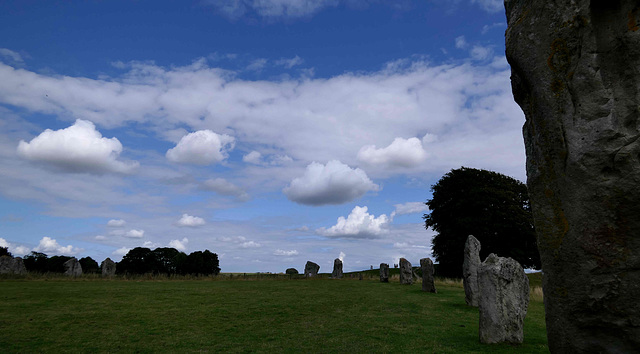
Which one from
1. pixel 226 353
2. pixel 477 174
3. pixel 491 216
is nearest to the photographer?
pixel 226 353

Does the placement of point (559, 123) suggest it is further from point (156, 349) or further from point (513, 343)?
point (156, 349)

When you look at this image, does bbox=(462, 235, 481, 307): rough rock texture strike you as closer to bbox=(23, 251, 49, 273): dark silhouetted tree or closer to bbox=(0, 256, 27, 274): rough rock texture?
bbox=(0, 256, 27, 274): rough rock texture

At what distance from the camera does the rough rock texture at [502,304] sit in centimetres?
811

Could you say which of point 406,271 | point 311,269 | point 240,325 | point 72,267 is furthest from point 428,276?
point 72,267

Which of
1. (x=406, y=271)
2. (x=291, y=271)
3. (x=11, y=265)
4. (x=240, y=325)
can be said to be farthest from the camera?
(x=291, y=271)

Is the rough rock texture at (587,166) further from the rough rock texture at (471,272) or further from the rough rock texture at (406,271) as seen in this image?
the rough rock texture at (406,271)

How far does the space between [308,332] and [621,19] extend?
8554 millimetres

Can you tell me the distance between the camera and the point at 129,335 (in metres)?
9.09

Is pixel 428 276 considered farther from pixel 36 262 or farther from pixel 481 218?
pixel 36 262

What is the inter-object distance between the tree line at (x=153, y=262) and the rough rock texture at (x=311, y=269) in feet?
33.8

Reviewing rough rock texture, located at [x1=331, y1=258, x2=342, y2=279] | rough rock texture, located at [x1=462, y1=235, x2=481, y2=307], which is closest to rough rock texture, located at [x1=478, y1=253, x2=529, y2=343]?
rough rock texture, located at [x1=462, y1=235, x2=481, y2=307]

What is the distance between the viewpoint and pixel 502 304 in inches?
322

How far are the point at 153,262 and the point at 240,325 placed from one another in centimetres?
3848

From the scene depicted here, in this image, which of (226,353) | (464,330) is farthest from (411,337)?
(226,353)
